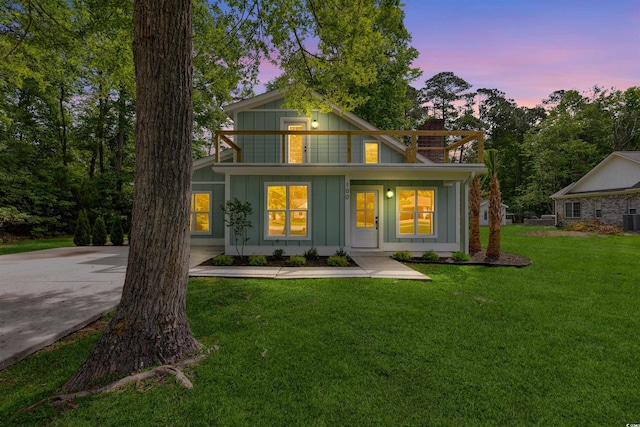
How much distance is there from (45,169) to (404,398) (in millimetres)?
22145

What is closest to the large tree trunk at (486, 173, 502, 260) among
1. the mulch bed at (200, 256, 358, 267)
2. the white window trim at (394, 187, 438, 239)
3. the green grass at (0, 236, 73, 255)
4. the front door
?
the white window trim at (394, 187, 438, 239)

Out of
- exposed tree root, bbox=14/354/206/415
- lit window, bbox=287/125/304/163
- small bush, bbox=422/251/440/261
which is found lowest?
exposed tree root, bbox=14/354/206/415

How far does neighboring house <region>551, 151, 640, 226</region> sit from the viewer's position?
17156mm

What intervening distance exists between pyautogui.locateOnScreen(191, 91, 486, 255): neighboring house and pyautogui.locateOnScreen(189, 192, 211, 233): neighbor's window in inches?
1.5

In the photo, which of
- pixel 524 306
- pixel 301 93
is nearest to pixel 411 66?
pixel 301 93

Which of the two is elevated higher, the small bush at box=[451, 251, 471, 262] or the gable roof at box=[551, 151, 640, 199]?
the gable roof at box=[551, 151, 640, 199]

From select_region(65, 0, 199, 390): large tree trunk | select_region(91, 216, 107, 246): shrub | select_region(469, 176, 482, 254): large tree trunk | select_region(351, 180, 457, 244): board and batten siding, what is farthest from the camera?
select_region(91, 216, 107, 246): shrub

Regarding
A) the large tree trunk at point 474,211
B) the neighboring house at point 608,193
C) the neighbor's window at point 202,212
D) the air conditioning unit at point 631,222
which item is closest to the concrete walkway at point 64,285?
the neighbor's window at point 202,212

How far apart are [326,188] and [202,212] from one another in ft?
19.3

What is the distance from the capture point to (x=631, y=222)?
53.5ft

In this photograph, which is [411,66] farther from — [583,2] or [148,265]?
[148,265]

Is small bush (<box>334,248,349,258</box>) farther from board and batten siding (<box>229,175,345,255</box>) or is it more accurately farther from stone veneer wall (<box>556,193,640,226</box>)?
stone veneer wall (<box>556,193,640,226</box>)

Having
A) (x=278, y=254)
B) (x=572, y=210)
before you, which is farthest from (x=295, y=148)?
(x=572, y=210)

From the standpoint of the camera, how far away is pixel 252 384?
2.19 m
